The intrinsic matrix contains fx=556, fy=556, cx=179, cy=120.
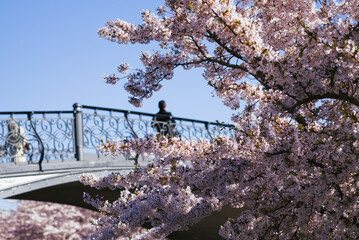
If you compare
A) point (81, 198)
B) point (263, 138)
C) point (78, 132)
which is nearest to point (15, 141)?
point (78, 132)

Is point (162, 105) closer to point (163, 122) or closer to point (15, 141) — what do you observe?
point (163, 122)

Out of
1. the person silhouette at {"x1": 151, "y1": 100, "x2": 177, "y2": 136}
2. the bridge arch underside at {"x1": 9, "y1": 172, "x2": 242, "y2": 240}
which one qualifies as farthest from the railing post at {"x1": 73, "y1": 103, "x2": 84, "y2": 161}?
the person silhouette at {"x1": 151, "y1": 100, "x2": 177, "y2": 136}

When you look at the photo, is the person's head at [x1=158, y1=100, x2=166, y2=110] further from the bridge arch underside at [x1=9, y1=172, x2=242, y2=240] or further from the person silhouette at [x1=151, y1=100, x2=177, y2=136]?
the bridge arch underside at [x1=9, y1=172, x2=242, y2=240]

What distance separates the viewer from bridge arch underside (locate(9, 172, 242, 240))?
12507 millimetres

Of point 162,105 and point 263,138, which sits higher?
point 162,105

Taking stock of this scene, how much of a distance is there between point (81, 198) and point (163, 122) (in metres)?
3.53

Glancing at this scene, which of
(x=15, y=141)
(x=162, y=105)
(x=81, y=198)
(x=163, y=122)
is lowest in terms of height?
(x=81, y=198)

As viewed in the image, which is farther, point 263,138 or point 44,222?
point 44,222

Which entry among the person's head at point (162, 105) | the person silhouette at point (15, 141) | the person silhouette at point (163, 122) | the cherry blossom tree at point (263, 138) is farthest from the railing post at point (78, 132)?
the cherry blossom tree at point (263, 138)

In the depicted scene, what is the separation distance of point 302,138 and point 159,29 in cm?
263

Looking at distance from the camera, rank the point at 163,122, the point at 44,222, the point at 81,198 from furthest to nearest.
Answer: the point at 44,222 < the point at 81,198 < the point at 163,122

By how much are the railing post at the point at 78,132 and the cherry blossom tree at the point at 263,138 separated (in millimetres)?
3435

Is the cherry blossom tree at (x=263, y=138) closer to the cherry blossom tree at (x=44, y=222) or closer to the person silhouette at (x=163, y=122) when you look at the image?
the person silhouette at (x=163, y=122)

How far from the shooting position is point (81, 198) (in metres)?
14.5
